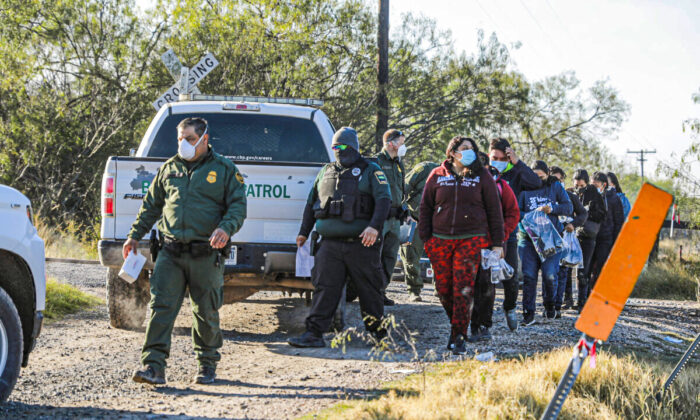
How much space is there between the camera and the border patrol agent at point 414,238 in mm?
10250

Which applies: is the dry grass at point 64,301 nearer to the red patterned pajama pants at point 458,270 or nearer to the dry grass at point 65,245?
the red patterned pajama pants at point 458,270

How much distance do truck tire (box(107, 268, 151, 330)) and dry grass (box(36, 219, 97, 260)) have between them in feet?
24.2

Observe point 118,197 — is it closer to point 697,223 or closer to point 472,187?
point 472,187

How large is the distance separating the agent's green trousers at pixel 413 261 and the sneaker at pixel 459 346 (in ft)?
12.2

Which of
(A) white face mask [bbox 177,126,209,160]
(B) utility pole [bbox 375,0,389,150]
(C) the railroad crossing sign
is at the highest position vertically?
(B) utility pole [bbox 375,0,389,150]

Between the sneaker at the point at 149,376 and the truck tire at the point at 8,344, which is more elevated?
the truck tire at the point at 8,344

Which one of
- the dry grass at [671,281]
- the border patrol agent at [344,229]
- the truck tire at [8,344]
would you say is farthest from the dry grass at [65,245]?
the dry grass at [671,281]

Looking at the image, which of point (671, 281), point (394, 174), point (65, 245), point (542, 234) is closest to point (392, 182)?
point (394, 174)

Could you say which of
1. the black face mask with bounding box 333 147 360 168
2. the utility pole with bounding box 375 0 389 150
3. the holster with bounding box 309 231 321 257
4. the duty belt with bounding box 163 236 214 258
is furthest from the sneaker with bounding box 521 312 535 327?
the utility pole with bounding box 375 0 389 150

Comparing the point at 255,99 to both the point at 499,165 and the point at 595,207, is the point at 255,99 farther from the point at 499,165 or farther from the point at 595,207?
the point at 595,207

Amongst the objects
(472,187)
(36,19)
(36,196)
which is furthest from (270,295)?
(36,19)

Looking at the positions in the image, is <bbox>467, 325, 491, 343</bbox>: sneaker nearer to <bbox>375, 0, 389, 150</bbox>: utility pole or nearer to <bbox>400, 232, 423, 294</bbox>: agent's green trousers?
<bbox>400, 232, 423, 294</bbox>: agent's green trousers

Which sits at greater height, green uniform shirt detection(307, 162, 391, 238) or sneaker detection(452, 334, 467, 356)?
green uniform shirt detection(307, 162, 391, 238)

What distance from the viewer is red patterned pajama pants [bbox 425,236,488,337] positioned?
22.5 feet
